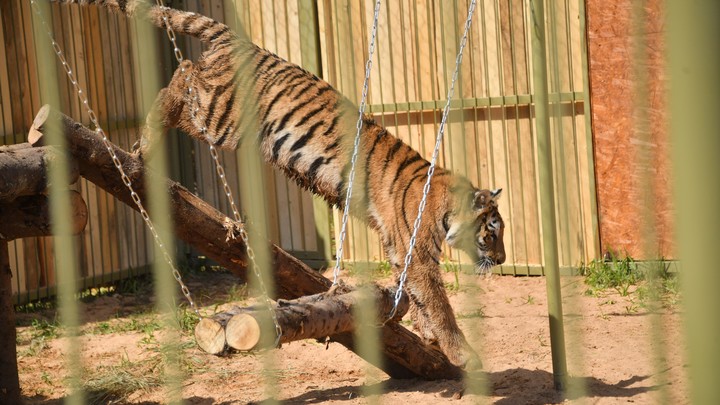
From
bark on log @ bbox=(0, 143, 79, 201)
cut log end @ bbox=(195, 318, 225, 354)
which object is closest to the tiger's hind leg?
bark on log @ bbox=(0, 143, 79, 201)

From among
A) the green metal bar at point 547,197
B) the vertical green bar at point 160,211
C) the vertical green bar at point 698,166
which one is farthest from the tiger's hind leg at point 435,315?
the vertical green bar at point 698,166

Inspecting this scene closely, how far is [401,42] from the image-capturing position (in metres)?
6.87

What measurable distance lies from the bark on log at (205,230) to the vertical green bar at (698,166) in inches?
116

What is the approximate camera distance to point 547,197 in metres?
4.21

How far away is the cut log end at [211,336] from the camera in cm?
295

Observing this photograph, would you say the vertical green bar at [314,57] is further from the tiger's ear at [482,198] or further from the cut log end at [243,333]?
the cut log end at [243,333]

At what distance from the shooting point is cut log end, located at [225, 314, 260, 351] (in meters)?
2.90

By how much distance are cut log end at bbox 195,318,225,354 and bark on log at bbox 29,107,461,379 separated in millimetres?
1194

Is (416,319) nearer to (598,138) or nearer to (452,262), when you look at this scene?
(452,262)

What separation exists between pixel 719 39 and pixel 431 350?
3.61 m

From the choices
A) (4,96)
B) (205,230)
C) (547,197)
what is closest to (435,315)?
(547,197)

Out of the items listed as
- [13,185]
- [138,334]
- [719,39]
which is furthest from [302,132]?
[719,39]

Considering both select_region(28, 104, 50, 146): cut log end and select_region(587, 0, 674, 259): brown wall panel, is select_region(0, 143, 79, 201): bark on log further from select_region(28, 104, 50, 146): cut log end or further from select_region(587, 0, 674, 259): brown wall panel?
select_region(587, 0, 674, 259): brown wall panel

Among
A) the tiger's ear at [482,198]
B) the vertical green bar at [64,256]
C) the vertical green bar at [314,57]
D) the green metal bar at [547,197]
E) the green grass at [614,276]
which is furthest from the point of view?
the vertical green bar at [314,57]
